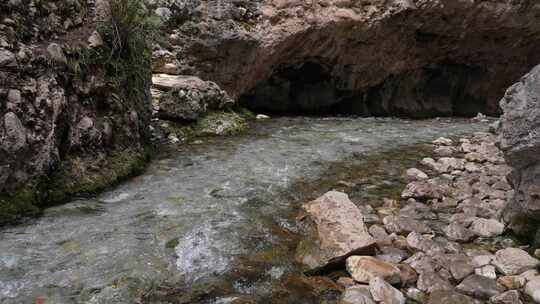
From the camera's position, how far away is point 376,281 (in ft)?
10.4

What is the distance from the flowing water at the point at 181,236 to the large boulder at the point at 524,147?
73.2 inches

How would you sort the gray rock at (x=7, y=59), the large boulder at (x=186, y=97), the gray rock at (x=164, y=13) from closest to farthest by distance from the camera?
the gray rock at (x=7, y=59), the large boulder at (x=186, y=97), the gray rock at (x=164, y=13)

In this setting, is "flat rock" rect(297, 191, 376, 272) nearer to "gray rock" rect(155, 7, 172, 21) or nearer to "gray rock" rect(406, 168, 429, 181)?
"gray rock" rect(406, 168, 429, 181)

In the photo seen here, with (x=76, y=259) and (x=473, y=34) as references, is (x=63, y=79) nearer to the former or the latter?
(x=76, y=259)

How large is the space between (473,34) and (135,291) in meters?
14.1

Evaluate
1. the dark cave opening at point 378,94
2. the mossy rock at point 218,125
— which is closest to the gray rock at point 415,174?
the mossy rock at point 218,125

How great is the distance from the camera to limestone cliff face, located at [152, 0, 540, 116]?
1062 cm

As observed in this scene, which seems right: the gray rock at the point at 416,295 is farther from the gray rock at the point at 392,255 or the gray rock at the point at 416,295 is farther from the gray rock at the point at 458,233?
the gray rock at the point at 458,233

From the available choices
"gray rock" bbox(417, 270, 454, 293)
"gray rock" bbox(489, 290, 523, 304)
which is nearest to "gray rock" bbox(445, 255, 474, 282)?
"gray rock" bbox(417, 270, 454, 293)

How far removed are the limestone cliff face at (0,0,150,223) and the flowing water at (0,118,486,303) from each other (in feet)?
1.06

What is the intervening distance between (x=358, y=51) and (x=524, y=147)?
32.1ft

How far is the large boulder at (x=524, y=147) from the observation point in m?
3.58

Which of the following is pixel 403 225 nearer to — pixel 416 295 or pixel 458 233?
pixel 458 233

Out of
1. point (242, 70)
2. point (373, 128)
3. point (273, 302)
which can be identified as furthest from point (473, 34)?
point (273, 302)
